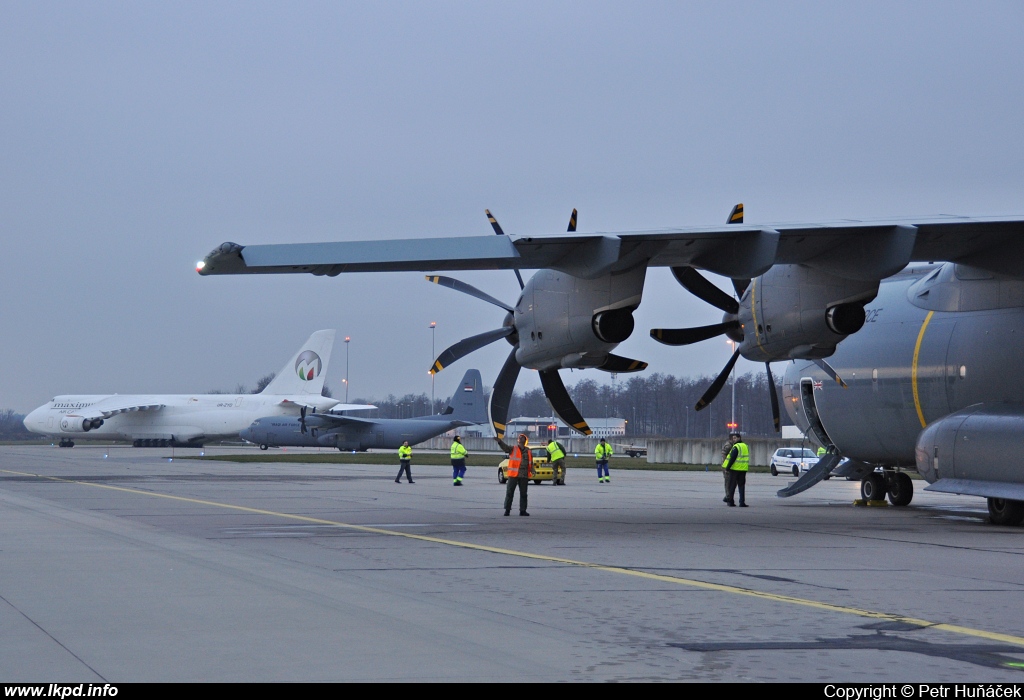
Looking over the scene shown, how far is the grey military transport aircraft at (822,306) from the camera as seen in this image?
14.2 m

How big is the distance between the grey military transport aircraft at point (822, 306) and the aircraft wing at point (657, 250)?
0.03 m

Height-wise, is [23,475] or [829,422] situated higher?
[829,422]

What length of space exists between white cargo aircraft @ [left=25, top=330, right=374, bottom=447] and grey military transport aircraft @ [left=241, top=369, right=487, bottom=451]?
7.04 ft

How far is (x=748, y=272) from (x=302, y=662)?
10048mm

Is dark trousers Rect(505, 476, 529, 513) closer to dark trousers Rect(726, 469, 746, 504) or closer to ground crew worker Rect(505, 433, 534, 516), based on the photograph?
ground crew worker Rect(505, 433, 534, 516)

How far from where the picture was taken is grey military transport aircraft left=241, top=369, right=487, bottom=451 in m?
58.3

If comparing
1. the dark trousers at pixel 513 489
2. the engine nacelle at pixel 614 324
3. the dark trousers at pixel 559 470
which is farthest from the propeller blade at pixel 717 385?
the dark trousers at pixel 559 470

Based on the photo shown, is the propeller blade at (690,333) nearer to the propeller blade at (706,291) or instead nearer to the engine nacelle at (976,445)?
the propeller blade at (706,291)

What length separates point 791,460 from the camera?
164ft

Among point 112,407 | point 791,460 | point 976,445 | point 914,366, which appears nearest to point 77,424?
point 112,407

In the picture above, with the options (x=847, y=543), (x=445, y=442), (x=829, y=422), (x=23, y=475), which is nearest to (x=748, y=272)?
(x=847, y=543)

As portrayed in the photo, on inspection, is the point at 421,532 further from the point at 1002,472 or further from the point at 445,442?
the point at 445,442

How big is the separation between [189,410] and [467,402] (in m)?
26.8

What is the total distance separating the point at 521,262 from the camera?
15117 mm
